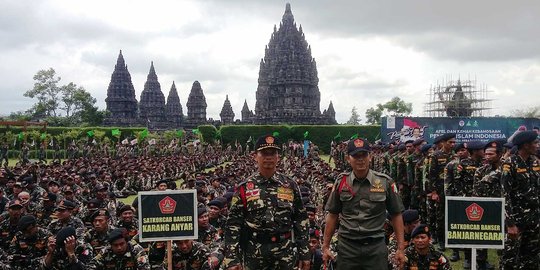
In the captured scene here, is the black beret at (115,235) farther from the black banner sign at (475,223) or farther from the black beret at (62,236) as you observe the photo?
the black banner sign at (475,223)

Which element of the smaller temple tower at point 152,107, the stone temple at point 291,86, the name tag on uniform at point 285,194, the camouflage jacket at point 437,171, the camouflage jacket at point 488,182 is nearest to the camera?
the name tag on uniform at point 285,194

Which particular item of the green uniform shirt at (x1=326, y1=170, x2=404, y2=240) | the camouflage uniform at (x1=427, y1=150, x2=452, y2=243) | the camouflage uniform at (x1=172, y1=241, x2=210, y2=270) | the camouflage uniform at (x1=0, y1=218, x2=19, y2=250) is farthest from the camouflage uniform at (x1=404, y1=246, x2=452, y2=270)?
the camouflage uniform at (x1=0, y1=218, x2=19, y2=250)

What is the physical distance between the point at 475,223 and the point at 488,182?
208 cm

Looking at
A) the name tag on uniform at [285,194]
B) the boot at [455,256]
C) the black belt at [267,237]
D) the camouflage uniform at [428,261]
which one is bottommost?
the boot at [455,256]

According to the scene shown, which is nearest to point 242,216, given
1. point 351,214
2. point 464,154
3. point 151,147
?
point 351,214

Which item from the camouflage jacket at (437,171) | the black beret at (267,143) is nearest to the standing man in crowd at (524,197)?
the camouflage jacket at (437,171)

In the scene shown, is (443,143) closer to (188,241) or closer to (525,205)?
(525,205)

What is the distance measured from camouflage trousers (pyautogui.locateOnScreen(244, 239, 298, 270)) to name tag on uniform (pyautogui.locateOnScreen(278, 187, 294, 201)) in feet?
1.38

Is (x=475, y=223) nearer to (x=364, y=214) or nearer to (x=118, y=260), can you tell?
(x=364, y=214)

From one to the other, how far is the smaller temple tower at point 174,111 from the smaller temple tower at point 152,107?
52.6 inches

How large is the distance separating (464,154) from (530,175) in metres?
2.46

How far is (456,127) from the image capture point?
25859mm

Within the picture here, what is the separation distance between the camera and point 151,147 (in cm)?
4475

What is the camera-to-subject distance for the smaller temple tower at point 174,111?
8331cm
